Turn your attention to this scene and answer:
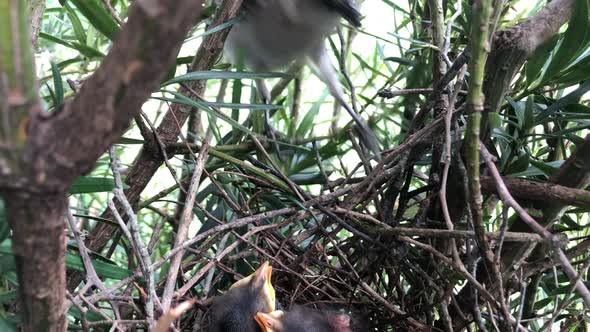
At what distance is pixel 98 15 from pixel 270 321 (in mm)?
480

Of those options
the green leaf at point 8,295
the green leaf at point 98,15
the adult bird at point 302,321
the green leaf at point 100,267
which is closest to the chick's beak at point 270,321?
the adult bird at point 302,321

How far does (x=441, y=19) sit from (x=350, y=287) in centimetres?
42

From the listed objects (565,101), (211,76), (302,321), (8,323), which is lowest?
(302,321)

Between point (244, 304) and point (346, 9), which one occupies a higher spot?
point (346, 9)

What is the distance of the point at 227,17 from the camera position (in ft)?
2.87

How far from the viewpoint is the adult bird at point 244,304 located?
2.43ft

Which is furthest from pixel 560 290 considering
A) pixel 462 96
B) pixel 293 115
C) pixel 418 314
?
pixel 293 115

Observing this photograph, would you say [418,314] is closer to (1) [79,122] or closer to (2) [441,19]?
(2) [441,19]

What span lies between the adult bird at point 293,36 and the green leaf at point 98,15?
28 centimetres

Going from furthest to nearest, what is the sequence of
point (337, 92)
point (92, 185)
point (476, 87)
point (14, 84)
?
1. point (337, 92)
2. point (92, 185)
3. point (476, 87)
4. point (14, 84)

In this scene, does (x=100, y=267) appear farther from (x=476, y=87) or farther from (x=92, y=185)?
(x=476, y=87)

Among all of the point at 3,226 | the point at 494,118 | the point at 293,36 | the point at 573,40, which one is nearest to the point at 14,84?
the point at 3,226

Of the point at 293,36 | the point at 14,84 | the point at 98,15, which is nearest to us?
the point at 14,84

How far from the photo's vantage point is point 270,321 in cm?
75
